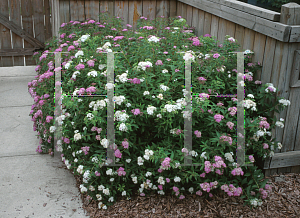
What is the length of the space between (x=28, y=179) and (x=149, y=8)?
3.39m

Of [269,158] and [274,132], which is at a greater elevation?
[274,132]

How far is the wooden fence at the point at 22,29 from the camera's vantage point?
5.89m

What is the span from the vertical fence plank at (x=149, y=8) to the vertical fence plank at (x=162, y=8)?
0.22 feet

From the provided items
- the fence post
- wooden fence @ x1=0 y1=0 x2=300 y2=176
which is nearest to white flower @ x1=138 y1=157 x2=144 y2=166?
wooden fence @ x1=0 y1=0 x2=300 y2=176

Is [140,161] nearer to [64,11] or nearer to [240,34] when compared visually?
[240,34]

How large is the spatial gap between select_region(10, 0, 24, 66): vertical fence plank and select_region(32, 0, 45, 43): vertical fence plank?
0.28 meters

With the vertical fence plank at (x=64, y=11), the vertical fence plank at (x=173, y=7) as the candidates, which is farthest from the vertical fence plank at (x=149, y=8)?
the vertical fence plank at (x=64, y=11)

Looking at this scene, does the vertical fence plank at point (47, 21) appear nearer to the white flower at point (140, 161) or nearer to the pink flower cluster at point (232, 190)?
the white flower at point (140, 161)

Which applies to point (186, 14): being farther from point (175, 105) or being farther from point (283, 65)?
point (175, 105)

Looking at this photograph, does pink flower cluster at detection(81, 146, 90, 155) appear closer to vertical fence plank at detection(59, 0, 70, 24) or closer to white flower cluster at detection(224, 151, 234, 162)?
white flower cluster at detection(224, 151, 234, 162)

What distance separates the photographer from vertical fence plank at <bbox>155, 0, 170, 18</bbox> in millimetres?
Result: 5289

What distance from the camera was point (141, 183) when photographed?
8.87ft

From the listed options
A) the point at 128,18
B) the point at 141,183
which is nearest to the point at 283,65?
the point at 141,183

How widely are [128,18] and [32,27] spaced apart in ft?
6.67
